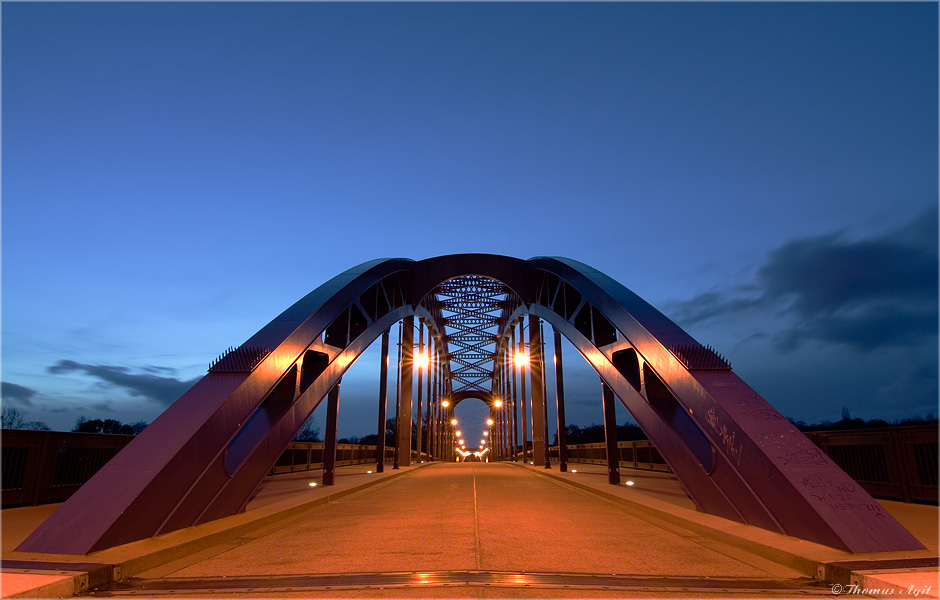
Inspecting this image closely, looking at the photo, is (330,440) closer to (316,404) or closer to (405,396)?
(316,404)

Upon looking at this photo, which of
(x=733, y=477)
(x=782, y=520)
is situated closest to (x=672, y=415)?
(x=733, y=477)

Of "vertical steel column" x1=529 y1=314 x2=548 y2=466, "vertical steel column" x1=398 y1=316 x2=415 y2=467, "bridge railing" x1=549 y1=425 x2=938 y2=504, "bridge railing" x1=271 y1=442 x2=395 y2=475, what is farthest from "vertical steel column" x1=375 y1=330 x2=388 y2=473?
"bridge railing" x1=549 y1=425 x2=938 y2=504

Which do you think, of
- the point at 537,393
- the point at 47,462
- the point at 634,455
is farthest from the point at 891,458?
the point at 537,393

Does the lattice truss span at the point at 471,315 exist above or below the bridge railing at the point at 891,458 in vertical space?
above

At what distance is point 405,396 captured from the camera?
99.2 feet

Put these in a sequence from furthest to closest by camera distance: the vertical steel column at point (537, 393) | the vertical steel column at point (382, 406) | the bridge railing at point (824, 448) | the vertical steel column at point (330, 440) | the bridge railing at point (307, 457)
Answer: the vertical steel column at point (537, 393) < the vertical steel column at point (382, 406) < the bridge railing at point (307, 457) < the vertical steel column at point (330, 440) < the bridge railing at point (824, 448)

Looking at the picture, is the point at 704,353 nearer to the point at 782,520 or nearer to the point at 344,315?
the point at 782,520

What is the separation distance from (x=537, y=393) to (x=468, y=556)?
25005mm

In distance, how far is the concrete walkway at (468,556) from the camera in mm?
4934

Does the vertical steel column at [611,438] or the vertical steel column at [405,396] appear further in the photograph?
the vertical steel column at [405,396]

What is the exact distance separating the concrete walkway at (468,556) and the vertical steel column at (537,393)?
63.8ft

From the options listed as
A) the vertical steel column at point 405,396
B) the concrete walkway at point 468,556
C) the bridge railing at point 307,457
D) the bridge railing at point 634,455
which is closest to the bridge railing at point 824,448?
the concrete walkway at point 468,556

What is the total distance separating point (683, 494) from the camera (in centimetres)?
1206

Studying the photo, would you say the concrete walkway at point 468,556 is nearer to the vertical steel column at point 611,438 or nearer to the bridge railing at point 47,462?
the bridge railing at point 47,462
